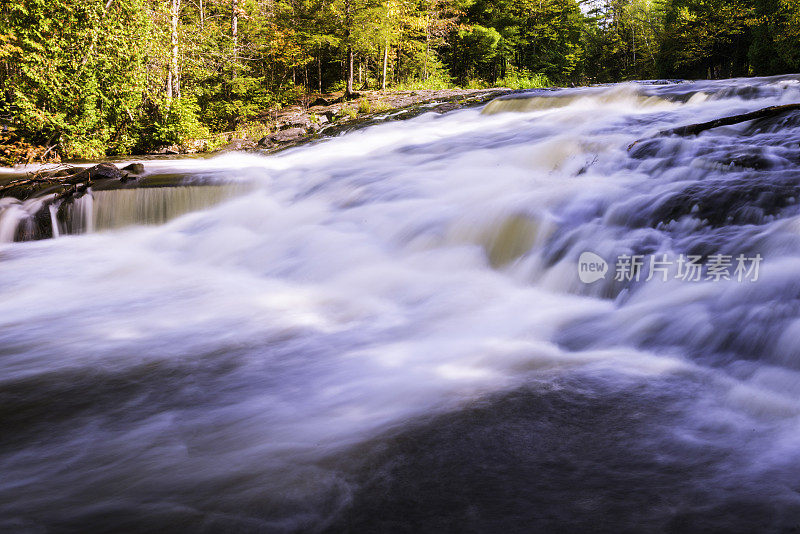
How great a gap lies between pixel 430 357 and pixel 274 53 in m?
18.4

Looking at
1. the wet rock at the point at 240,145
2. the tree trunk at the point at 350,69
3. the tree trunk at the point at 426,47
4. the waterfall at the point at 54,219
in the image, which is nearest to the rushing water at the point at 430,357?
the waterfall at the point at 54,219

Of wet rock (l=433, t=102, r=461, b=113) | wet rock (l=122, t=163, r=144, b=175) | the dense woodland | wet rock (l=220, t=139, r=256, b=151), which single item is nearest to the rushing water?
wet rock (l=122, t=163, r=144, b=175)

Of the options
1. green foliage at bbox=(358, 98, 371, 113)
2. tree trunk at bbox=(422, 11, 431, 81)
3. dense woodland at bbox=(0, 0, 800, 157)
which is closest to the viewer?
dense woodland at bbox=(0, 0, 800, 157)

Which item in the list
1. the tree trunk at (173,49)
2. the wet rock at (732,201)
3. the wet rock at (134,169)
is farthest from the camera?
the tree trunk at (173,49)

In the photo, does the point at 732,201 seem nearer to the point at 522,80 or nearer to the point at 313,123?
the point at 313,123

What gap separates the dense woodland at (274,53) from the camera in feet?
34.6

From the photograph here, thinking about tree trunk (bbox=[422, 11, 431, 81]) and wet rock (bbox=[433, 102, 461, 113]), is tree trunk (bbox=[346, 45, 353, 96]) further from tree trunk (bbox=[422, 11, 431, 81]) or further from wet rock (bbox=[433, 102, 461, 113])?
wet rock (bbox=[433, 102, 461, 113])

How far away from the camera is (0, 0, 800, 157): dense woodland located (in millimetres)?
10539

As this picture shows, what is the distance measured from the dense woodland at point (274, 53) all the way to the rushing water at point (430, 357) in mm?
5284

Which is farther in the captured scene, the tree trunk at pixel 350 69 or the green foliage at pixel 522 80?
the green foliage at pixel 522 80

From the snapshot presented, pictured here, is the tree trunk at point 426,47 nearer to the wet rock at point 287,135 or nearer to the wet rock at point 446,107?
the wet rock at point 446,107

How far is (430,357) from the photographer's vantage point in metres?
3.29

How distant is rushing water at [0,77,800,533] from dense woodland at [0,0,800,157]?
208 inches

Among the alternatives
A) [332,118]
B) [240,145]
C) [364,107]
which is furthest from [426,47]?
[240,145]
